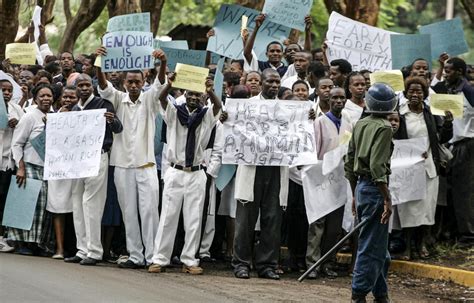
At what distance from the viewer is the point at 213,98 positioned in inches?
508

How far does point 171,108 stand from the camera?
12875 millimetres

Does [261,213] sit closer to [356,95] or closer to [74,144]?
[356,95]

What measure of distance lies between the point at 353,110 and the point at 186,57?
2839mm

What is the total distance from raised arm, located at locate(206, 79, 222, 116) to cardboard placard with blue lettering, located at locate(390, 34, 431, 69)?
2.80m

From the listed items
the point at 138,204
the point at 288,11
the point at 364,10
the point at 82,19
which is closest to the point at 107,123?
the point at 138,204

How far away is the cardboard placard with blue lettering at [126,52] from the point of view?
43.2 feet

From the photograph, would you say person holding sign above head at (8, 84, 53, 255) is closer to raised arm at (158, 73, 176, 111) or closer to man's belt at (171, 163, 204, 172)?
raised arm at (158, 73, 176, 111)

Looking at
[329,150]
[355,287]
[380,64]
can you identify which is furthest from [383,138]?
[380,64]

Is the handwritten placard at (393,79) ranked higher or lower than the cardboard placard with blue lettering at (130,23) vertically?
lower

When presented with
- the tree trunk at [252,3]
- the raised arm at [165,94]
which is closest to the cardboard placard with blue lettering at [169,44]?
the raised arm at [165,94]

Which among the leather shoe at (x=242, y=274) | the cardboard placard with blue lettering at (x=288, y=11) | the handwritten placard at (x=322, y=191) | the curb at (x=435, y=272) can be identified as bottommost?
the leather shoe at (x=242, y=274)

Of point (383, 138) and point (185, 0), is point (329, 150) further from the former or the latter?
point (185, 0)

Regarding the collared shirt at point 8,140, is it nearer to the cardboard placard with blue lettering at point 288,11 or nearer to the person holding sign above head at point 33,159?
the person holding sign above head at point 33,159

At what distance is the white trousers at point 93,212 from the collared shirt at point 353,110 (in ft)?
9.11
